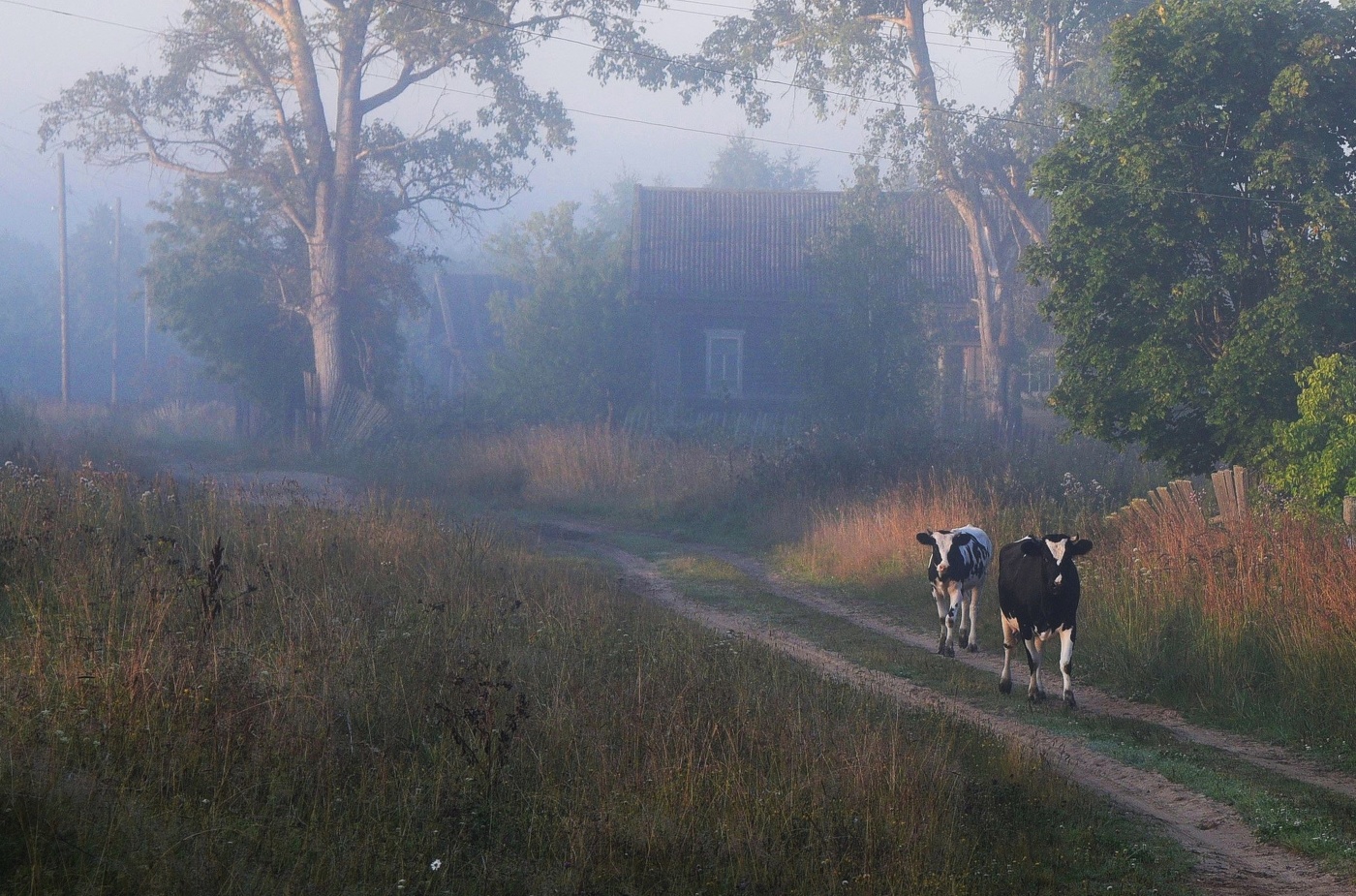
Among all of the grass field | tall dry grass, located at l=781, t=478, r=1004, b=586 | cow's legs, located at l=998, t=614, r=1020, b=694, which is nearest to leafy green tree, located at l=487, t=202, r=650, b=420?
the grass field

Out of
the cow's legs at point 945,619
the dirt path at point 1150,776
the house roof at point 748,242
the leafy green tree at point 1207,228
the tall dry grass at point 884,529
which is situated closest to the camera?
the dirt path at point 1150,776

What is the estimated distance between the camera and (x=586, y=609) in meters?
10.0

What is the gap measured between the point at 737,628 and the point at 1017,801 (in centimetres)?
586

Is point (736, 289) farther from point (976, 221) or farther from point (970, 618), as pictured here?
point (970, 618)

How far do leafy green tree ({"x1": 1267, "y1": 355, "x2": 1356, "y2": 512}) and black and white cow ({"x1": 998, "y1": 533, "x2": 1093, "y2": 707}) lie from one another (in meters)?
3.58

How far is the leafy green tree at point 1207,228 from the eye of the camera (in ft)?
42.9

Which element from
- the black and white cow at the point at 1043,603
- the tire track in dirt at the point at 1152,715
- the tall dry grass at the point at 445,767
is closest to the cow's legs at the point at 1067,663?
the black and white cow at the point at 1043,603

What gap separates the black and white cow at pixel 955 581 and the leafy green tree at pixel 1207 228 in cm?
353

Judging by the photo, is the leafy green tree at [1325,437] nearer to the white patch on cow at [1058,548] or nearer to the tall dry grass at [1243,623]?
the tall dry grass at [1243,623]

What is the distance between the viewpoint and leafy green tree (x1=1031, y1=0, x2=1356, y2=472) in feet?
42.9

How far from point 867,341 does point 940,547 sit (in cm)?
1714

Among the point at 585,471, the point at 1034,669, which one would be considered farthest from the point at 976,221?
the point at 1034,669

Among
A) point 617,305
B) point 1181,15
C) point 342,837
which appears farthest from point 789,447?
point 342,837

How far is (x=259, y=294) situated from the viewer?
37.1m
